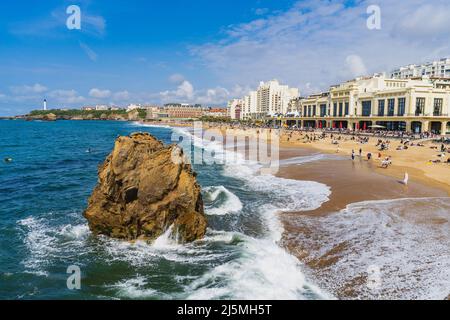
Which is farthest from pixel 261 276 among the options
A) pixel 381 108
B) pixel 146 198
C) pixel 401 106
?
pixel 381 108

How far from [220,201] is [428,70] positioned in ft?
472

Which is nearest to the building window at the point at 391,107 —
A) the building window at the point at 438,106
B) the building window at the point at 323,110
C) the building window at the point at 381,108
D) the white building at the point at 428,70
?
the building window at the point at 381,108

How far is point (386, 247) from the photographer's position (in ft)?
42.8

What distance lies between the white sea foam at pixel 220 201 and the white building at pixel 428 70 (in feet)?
403

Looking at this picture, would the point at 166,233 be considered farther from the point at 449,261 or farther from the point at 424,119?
the point at 424,119

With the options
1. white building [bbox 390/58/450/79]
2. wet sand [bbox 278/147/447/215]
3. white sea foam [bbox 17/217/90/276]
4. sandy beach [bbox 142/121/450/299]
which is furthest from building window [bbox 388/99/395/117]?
white sea foam [bbox 17/217/90/276]

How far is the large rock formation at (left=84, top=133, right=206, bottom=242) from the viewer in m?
14.1

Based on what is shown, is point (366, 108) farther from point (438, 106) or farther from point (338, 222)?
point (338, 222)

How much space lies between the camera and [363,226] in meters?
15.5

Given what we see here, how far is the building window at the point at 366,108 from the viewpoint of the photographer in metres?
83.3

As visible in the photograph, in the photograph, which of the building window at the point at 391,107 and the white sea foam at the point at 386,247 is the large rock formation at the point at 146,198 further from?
the building window at the point at 391,107
